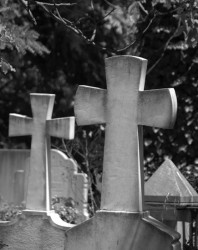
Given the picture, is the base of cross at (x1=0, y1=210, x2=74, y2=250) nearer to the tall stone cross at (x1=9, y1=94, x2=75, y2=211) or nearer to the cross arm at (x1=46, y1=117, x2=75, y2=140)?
the tall stone cross at (x1=9, y1=94, x2=75, y2=211)

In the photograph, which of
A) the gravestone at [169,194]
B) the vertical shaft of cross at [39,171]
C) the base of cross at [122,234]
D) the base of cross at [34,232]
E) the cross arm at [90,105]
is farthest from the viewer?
the vertical shaft of cross at [39,171]

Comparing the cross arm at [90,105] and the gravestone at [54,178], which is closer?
the cross arm at [90,105]

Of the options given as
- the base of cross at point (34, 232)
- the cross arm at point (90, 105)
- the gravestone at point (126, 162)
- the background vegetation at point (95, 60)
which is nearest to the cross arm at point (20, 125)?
the background vegetation at point (95, 60)

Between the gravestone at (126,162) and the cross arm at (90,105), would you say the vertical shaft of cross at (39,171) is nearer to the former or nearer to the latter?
the cross arm at (90,105)

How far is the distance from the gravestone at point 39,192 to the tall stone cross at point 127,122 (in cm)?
179

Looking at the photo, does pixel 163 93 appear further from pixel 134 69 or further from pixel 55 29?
pixel 55 29

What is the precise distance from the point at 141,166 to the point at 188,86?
18.5 ft

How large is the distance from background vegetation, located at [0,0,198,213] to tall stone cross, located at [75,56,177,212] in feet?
5.72

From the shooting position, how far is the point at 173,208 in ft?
24.1

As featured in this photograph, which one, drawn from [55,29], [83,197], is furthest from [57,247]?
[55,29]

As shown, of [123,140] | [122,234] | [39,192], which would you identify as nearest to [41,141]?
[39,192]

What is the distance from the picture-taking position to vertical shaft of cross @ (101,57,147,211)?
20.6ft

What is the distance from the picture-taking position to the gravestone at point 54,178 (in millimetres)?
11883

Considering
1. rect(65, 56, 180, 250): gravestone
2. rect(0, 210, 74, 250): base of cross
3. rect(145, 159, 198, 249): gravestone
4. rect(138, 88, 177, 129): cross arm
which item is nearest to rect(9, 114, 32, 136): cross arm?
rect(0, 210, 74, 250): base of cross
